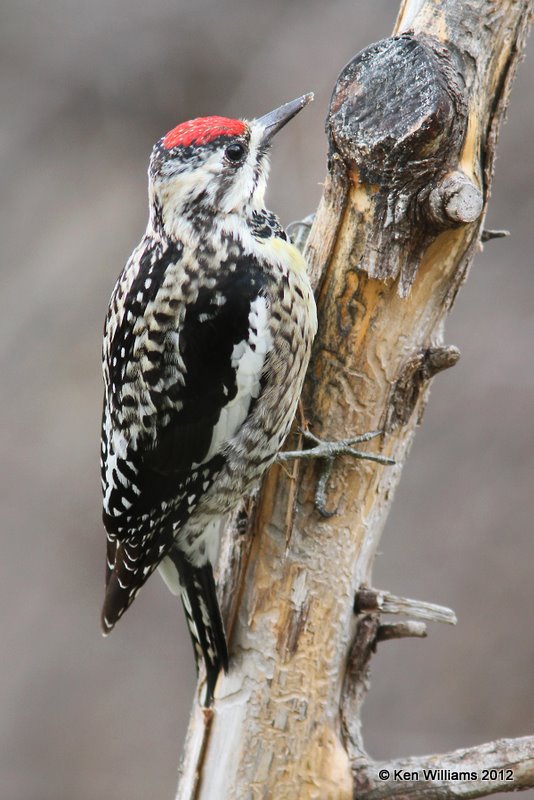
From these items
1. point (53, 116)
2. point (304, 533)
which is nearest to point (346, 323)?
point (304, 533)

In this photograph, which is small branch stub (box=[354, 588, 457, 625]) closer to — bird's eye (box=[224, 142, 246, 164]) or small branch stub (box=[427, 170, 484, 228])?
small branch stub (box=[427, 170, 484, 228])

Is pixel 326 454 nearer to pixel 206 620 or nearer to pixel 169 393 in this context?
pixel 169 393

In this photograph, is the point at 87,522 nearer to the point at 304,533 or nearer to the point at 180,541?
the point at 180,541

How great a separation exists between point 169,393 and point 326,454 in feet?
1.45

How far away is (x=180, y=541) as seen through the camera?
2.68 metres

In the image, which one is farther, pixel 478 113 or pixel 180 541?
pixel 180 541

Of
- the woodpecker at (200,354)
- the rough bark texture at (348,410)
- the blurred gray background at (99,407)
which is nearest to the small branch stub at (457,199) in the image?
the rough bark texture at (348,410)

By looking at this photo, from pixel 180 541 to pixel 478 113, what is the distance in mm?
1422

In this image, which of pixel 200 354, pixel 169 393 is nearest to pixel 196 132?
pixel 200 354

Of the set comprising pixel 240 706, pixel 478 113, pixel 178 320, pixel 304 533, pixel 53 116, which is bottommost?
pixel 240 706

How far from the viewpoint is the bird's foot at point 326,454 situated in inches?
93.4

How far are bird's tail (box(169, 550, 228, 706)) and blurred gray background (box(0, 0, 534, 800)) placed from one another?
1.83 m

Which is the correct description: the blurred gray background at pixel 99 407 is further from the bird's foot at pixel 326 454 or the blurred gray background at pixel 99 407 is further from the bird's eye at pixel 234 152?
the bird's foot at pixel 326 454

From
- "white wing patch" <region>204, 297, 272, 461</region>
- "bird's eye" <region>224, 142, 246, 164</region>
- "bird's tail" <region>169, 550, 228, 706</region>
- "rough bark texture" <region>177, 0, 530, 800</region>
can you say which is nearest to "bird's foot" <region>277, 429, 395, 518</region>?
"rough bark texture" <region>177, 0, 530, 800</region>
